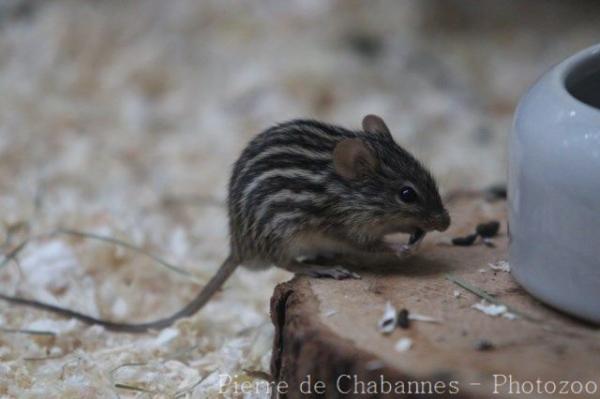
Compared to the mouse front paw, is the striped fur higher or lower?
higher

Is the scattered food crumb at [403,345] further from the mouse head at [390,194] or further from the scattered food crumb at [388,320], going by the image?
the mouse head at [390,194]

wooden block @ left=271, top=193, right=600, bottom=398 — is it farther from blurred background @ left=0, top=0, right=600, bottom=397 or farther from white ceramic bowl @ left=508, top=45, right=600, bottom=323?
blurred background @ left=0, top=0, right=600, bottom=397

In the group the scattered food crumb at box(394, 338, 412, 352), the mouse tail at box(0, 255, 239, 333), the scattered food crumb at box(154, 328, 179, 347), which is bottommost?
the scattered food crumb at box(154, 328, 179, 347)

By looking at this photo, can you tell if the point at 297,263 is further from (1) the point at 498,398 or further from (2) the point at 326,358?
(1) the point at 498,398

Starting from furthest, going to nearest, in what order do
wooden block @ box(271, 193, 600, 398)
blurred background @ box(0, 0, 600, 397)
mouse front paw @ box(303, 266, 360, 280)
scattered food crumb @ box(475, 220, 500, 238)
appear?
blurred background @ box(0, 0, 600, 397)
scattered food crumb @ box(475, 220, 500, 238)
mouse front paw @ box(303, 266, 360, 280)
wooden block @ box(271, 193, 600, 398)

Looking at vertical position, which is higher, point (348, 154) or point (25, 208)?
point (348, 154)

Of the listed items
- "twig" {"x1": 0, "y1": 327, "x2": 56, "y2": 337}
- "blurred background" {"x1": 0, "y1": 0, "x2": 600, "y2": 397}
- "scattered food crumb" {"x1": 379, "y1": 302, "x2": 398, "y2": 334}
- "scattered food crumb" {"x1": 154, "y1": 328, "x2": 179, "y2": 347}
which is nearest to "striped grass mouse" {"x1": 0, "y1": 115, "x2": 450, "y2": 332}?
"scattered food crumb" {"x1": 379, "y1": 302, "x2": 398, "y2": 334}

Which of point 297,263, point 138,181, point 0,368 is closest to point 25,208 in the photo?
point 138,181
